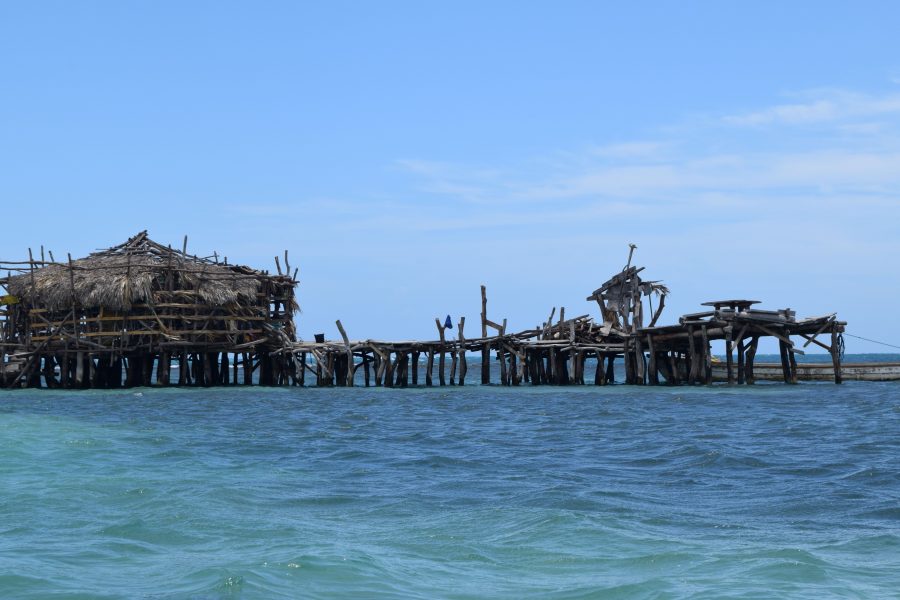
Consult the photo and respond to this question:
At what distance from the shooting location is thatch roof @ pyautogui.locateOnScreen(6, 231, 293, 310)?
114 ft

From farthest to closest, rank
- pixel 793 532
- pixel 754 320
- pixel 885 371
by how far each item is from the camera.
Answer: pixel 885 371 < pixel 754 320 < pixel 793 532

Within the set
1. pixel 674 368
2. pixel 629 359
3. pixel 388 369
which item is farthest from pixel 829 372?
pixel 388 369

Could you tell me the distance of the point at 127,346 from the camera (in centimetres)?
3522

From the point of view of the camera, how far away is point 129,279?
34.8 meters

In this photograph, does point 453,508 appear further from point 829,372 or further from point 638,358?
point 829,372

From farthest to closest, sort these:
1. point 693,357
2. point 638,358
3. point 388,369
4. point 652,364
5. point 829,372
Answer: point 829,372
point 388,369
point 652,364
point 638,358
point 693,357

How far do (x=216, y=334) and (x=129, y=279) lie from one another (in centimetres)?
356

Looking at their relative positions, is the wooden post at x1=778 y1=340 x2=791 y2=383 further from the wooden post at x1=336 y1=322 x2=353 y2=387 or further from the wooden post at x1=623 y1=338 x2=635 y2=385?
the wooden post at x1=336 y1=322 x2=353 y2=387

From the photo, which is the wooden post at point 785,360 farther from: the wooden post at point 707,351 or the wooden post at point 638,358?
the wooden post at point 638,358

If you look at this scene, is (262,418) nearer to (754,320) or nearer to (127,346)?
(127,346)

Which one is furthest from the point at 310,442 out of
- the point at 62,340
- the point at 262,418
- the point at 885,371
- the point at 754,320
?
the point at 885,371

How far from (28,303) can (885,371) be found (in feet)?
102

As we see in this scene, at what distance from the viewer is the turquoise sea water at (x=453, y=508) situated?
8.66m

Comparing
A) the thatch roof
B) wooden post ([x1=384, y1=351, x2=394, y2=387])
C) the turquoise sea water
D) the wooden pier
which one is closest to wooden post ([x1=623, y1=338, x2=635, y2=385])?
the wooden pier
